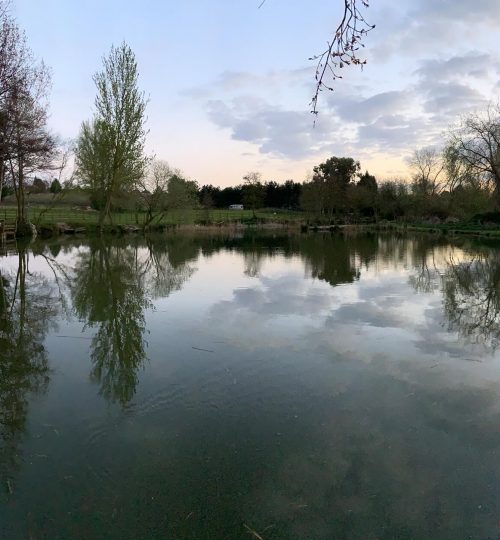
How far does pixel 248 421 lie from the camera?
12.4 ft

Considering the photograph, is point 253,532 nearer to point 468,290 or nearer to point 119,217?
point 468,290

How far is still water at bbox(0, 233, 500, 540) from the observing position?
261 centimetres

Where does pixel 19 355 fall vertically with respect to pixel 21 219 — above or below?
below

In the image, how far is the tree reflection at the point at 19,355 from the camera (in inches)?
137

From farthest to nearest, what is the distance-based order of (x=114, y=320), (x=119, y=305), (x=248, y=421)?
(x=119, y=305)
(x=114, y=320)
(x=248, y=421)

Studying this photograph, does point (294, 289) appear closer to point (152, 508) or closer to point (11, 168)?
point (152, 508)

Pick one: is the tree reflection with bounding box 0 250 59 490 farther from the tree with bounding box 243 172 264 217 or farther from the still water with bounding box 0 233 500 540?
the tree with bounding box 243 172 264 217

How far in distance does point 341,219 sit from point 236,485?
5932 centimetres

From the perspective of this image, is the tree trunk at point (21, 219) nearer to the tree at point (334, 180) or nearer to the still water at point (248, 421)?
the still water at point (248, 421)

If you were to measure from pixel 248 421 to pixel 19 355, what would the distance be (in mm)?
3320

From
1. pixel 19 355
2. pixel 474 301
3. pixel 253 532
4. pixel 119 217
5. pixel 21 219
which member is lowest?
pixel 253 532

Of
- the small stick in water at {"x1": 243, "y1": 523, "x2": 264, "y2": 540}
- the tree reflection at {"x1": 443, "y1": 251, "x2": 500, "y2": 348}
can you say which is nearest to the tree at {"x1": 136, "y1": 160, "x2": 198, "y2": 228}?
the tree reflection at {"x1": 443, "y1": 251, "x2": 500, "y2": 348}

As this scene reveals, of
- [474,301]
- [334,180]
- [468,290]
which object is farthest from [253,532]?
[334,180]

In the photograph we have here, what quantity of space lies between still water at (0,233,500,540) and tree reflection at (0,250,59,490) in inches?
1.0
